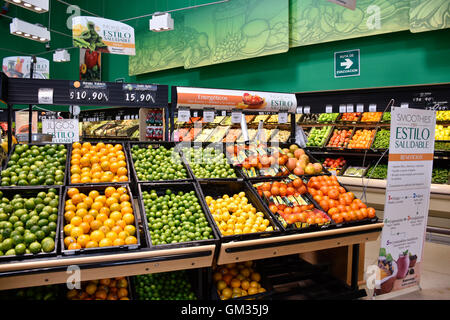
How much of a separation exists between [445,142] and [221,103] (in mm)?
3824

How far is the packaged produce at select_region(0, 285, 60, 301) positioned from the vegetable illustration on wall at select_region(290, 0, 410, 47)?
6.35m

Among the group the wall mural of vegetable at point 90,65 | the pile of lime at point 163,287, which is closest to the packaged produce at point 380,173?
the pile of lime at point 163,287

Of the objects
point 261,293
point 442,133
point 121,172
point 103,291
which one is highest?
point 442,133

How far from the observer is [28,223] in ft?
7.59

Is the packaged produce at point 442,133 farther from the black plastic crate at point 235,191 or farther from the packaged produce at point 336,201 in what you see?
the black plastic crate at point 235,191

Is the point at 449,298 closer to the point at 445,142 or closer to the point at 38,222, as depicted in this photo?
→ the point at 445,142

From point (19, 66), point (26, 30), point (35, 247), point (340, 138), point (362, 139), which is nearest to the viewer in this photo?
point (35, 247)

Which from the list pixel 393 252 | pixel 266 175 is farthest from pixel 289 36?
pixel 393 252

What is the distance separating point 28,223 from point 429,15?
6198mm

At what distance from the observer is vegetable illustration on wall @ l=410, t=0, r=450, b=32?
5359mm

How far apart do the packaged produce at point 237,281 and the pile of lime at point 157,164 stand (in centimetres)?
92

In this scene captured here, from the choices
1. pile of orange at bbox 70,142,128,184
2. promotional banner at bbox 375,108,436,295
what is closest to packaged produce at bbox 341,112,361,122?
promotional banner at bbox 375,108,436,295

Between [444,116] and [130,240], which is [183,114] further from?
[444,116]

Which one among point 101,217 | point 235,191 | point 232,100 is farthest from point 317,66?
point 101,217
